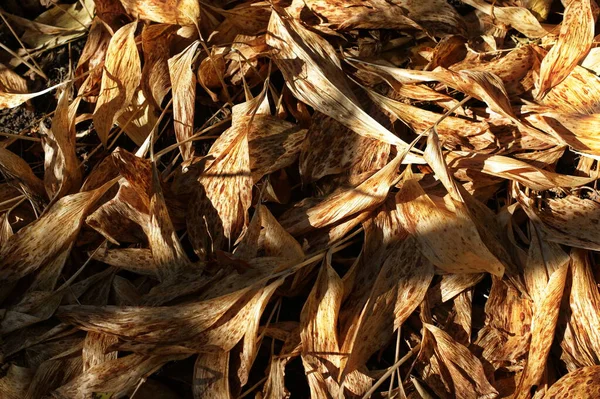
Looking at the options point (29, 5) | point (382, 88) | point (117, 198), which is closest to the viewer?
point (117, 198)

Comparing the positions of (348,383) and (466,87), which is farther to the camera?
(466,87)

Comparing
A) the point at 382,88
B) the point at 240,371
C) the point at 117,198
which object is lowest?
the point at 240,371

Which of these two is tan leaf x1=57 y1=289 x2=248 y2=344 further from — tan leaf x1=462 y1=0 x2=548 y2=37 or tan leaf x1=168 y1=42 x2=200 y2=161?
tan leaf x1=462 y1=0 x2=548 y2=37

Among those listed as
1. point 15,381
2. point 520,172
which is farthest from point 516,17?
point 15,381

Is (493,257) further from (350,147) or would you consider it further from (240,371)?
(240,371)

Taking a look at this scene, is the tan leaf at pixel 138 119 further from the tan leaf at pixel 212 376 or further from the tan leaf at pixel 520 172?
the tan leaf at pixel 520 172

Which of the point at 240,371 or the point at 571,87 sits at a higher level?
the point at 571,87

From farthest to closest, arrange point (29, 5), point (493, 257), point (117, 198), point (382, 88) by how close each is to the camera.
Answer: point (29, 5), point (382, 88), point (117, 198), point (493, 257)

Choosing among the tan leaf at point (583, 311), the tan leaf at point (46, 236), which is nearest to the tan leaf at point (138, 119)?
the tan leaf at point (46, 236)

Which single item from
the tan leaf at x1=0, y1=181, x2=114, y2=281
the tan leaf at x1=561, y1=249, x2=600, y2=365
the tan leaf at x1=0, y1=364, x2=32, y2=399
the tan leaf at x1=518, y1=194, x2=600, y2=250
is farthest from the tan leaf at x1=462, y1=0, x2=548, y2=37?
the tan leaf at x1=0, y1=364, x2=32, y2=399

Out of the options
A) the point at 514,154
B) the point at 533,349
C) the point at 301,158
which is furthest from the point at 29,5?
the point at 533,349
